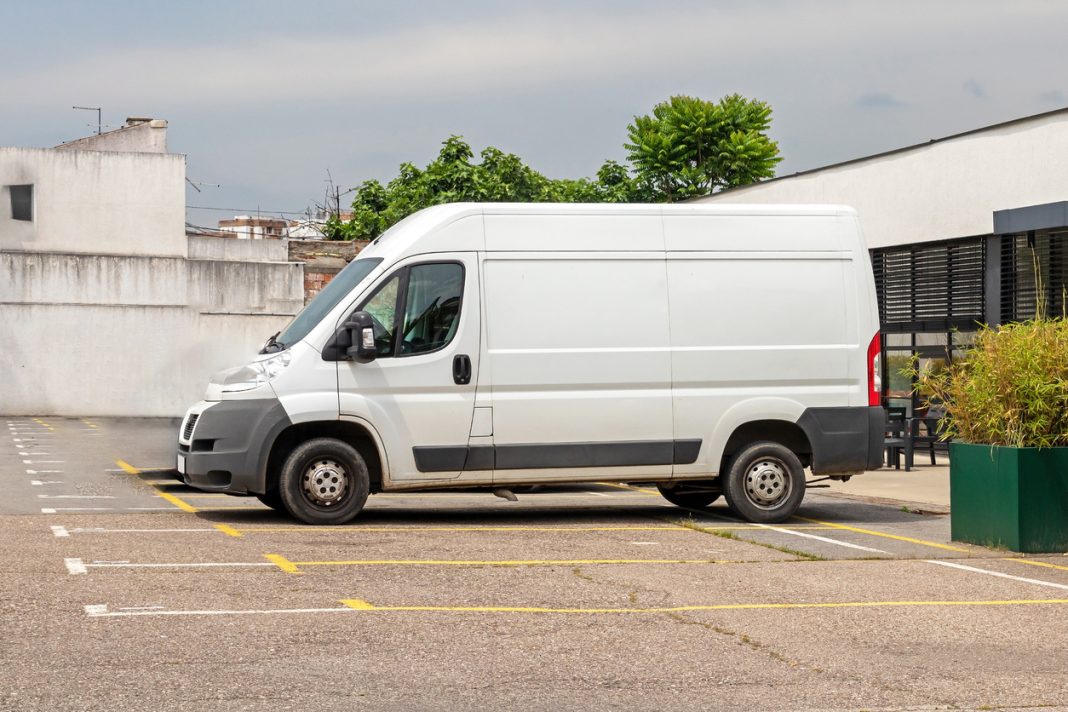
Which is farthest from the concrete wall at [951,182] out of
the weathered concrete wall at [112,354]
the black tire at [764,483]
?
the weathered concrete wall at [112,354]

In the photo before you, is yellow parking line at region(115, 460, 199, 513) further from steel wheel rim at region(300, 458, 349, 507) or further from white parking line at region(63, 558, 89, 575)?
white parking line at region(63, 558, 89, 575)

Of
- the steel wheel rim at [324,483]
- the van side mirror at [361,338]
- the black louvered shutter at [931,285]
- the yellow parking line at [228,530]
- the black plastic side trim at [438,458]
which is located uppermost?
the black louvered shutter at [931,285]

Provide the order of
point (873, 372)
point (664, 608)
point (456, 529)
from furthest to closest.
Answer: point (873, 372) → point (456, 529) → point (664, 608)

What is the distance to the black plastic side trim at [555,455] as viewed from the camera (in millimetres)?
12773

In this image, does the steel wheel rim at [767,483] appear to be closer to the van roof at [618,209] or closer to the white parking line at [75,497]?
the van roof at [618,209]

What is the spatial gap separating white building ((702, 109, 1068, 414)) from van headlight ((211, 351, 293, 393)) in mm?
10392

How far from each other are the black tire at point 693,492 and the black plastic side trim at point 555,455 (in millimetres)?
700

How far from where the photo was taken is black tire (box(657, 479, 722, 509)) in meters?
14.0

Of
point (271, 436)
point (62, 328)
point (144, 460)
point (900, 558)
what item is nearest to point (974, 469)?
point (900, 558)

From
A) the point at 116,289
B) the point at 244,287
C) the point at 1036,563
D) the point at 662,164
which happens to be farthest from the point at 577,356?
the point at 662,164

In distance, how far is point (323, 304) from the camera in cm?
1294

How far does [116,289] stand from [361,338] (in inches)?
1289

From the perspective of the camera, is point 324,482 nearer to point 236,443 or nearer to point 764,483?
point 236,443

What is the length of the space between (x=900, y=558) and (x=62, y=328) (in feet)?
116
